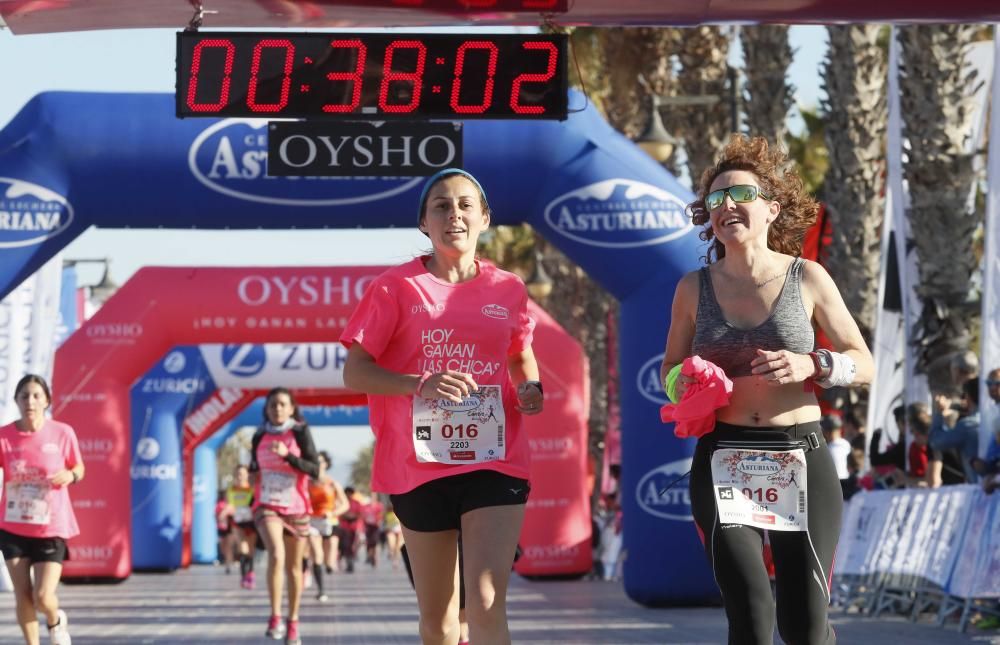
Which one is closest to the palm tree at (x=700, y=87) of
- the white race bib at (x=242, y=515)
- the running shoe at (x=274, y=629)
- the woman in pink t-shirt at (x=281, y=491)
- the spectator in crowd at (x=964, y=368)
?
the white race bib at (x=242, y=515)

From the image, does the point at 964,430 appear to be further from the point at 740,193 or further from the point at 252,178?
the point at 740,193

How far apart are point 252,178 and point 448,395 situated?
333 inches

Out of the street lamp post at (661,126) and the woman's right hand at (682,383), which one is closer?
the woman's right hand at (682,383)

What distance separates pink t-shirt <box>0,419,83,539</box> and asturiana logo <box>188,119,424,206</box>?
11.8 feet

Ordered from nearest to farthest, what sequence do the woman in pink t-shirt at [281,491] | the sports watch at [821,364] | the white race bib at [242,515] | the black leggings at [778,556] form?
1. the black leggings at [778,556]
2. the sports watch at [821,364]
3. the woman in pink t-shirt at [281,491]
4. the white race bib at [242,515]

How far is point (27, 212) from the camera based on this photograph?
45.1 feet

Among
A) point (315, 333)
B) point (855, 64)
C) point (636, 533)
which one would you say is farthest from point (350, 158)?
point (315, 333)

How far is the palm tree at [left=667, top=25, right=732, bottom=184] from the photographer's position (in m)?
24.9

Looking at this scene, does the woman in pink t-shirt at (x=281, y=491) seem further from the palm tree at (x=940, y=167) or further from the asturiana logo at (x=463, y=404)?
the palm tree at (x=940, y=167)

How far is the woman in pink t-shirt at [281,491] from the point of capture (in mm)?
12383

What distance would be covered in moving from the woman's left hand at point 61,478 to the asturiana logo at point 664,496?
5.35 m

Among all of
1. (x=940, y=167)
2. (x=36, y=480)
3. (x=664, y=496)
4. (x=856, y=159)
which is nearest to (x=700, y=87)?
(x=856, y=159)

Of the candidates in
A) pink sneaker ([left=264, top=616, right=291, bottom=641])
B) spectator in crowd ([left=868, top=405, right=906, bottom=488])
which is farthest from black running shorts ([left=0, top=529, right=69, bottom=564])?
spectator in crowd ([left=868, top=405, right=906, bottom=488])

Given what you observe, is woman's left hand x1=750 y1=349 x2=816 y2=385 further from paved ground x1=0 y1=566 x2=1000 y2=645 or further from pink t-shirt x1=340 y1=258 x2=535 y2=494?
paved ground x1=0 y1=566 x2=1000 y2=645
